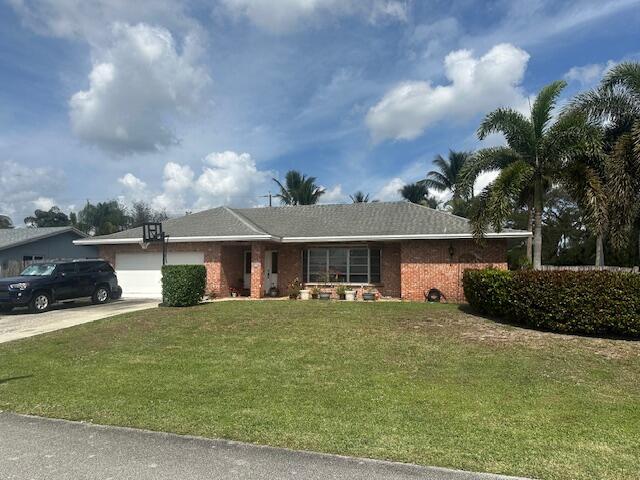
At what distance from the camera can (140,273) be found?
2050 centimetres

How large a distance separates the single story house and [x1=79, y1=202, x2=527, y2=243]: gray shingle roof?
0.14 feet

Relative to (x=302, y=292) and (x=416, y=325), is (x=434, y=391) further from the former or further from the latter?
(x=302, y=292)

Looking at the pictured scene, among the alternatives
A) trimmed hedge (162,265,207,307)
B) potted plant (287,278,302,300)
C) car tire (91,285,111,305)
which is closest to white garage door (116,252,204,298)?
car tire (91,285,111,305)

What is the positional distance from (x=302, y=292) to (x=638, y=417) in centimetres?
1372

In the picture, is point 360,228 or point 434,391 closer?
point 434,391

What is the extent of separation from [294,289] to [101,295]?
7287 millimetres

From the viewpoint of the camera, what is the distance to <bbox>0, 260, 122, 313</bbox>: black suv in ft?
49.9

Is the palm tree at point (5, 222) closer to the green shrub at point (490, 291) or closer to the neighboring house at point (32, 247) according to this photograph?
the neighboring house at point (32, 247)

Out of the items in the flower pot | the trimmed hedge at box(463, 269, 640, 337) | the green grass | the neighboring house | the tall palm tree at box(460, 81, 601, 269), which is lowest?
the green grass

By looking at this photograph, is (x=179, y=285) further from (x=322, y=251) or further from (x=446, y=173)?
(x=446, y=173)

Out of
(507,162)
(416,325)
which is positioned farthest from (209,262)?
(507,162)

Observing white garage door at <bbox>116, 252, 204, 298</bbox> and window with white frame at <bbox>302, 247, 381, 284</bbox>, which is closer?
window with white frame at <bbox>302, 247, 381, 284</bbox>

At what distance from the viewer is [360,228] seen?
19250mm

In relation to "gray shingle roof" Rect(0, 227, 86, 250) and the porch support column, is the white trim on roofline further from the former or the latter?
"gray shingle roof" Rect(0, 227, 86, 250)
